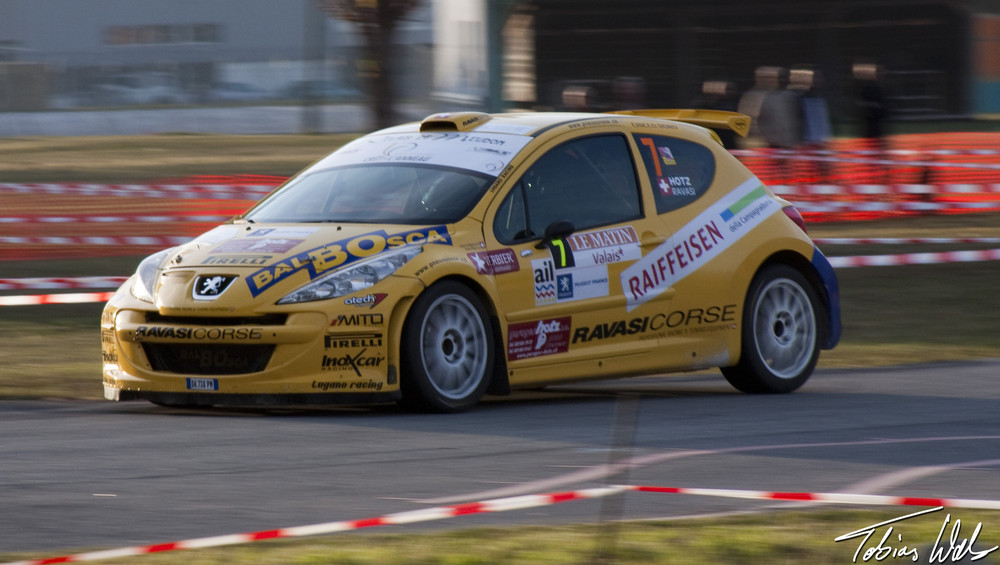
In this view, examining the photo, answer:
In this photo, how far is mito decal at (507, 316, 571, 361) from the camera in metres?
8.86

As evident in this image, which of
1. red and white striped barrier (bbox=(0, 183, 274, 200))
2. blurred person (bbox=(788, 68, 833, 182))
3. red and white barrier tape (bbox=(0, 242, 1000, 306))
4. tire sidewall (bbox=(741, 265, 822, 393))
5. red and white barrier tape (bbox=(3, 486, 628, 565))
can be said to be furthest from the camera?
blurred person (bbox=(788, 68, 833, 182))

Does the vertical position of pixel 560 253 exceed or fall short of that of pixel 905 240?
it exceeds it

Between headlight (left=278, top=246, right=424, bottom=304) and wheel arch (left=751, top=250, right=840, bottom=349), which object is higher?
headlight (left=278, top=246, right=424, bottom=304)

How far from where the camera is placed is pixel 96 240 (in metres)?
18.4

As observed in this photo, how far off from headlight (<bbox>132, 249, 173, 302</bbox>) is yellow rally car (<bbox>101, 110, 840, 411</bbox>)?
0.4 inches

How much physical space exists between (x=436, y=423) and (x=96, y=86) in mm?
35605

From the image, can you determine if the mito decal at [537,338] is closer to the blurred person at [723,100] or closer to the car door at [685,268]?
the car door at [685,268]

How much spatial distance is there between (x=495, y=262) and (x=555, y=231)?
42 centimetres

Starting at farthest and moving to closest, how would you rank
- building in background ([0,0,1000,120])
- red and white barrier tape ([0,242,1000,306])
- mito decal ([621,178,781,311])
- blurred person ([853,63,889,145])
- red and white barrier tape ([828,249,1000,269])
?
building in background ([0,0,1000,120]) < blurred person ([853,63,889,145]) < red and white barrier tape ([828,249,1000,269]) < red and white barrier tape ([0,242,1000,306]) < mito decal ([621,178,781,311])

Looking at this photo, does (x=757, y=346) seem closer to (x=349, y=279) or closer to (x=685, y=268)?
(x=685, y=268)

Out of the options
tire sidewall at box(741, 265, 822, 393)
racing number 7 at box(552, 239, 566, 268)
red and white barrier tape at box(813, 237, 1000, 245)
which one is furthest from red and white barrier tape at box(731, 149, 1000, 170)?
racing number 7 at box(552, 239, 566, 268)

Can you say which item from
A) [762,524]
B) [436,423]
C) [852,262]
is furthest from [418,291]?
[852,262]
